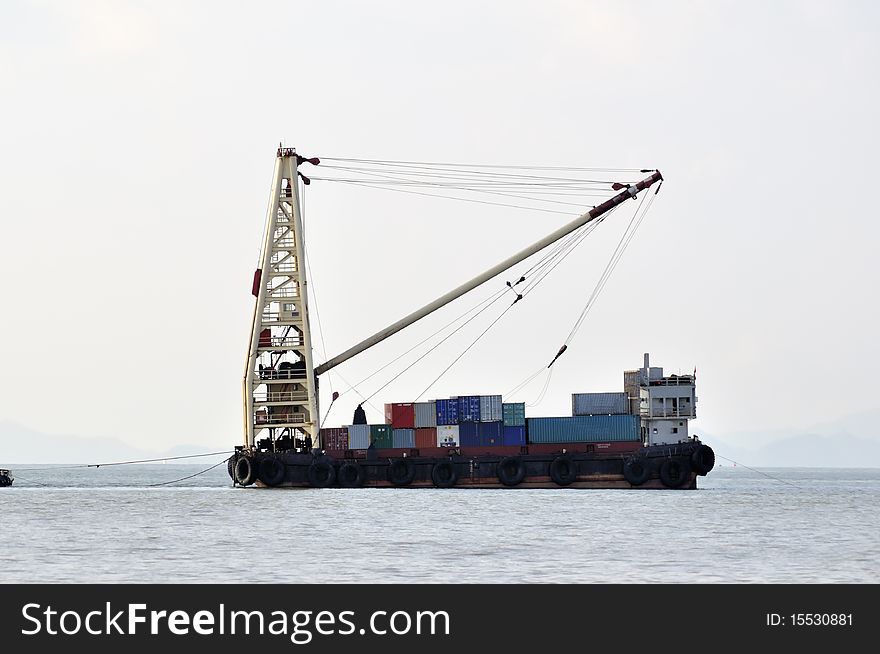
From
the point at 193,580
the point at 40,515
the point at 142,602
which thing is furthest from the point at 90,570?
the point at 40,515

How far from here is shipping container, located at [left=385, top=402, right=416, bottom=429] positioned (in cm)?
9575

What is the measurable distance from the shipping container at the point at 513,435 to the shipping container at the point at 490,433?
28 centimetres

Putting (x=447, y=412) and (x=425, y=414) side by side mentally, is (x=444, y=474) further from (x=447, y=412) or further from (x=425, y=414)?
(x=425, y=414)

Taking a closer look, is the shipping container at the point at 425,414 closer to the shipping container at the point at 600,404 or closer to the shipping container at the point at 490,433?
the shipping container at the point at 490,433

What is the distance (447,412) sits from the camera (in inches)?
3750

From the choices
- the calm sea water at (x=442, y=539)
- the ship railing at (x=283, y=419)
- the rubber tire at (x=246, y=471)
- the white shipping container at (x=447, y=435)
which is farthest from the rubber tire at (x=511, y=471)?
the rubber tire at (x=246, y=471)

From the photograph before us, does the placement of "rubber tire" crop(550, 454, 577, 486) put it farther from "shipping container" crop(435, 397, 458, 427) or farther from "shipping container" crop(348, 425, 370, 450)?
"shipping container" crop(348, 425, 370, 450)

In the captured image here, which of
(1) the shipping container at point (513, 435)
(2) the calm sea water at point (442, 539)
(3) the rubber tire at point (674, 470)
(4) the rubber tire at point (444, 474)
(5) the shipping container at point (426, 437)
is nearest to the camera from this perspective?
(2) the calm sea water at point (442, 539)

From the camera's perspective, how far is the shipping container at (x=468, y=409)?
94938 millimetres

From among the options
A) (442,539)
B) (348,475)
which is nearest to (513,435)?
(348,475)

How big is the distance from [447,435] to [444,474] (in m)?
3.27

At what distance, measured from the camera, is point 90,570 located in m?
48.4

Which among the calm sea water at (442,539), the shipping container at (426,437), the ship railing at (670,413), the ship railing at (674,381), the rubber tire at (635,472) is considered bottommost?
the calm sea water at (442,539)

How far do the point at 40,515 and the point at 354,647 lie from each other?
167 ft
